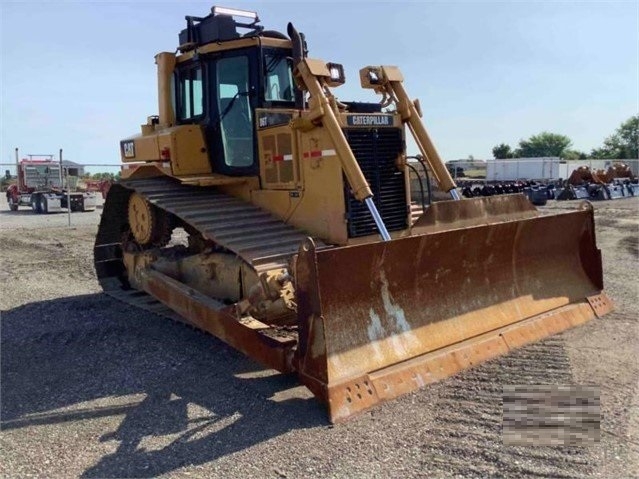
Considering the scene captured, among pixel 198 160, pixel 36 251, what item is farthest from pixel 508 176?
pixel 198 160

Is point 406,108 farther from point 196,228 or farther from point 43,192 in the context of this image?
point 43,192

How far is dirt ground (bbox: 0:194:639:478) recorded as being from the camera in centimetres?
338

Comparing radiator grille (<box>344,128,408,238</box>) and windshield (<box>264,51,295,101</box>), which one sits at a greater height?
windshield (<box>264,51,295,101</box>)

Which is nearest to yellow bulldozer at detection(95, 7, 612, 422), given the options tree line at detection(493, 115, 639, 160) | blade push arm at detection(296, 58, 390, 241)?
blade push arm at detection(296, 58, 390, 241)

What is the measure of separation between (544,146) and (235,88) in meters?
79.5

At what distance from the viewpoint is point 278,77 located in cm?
643

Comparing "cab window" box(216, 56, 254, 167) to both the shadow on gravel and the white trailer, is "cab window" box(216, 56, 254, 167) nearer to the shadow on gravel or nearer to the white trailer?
the shadow on gravel

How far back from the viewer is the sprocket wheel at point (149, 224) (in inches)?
261

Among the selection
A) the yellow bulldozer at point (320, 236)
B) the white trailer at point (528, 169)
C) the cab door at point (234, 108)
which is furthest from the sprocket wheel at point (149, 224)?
the white trailer at point (528, 169)

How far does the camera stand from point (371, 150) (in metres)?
5.75

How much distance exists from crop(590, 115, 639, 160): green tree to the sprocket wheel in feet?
239

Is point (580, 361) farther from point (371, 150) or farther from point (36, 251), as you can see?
point (36, 251)

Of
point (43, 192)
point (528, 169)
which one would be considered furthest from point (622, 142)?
point (43, 192)

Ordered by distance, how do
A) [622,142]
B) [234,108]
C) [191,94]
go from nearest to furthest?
[234,108]
[191,94]
[622,142]
